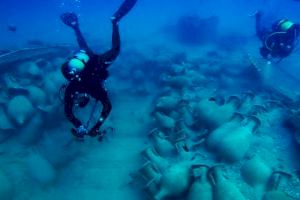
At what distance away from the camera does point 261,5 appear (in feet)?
125

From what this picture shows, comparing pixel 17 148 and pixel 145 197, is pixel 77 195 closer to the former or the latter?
pixel 145 197

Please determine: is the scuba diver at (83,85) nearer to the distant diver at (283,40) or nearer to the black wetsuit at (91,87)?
the black wetsuit at (91,87)

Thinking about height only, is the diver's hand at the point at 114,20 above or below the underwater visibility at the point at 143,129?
above

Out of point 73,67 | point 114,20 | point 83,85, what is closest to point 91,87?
point 83,85

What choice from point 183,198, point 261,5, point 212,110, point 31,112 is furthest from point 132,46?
point 261,5

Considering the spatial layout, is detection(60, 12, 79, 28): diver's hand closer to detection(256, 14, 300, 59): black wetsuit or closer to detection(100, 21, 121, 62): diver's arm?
detection(100, 21, 121, 62): diver's arm

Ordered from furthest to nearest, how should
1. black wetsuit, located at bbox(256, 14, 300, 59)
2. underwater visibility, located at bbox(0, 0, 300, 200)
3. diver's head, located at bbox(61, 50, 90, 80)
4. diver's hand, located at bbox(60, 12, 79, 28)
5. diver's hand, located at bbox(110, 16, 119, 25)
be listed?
diver's hand, located at bbox(60, 12, 79, 28) → black wetsuit, located at bbox(256, 14, 300, 59) → diver's hand, located at bbox(110, 16, 119, 25) → underwater visibility, located at bbox(0, 0, 300, 200) → diver's head, located at bbox(61, 50, 90, 80)

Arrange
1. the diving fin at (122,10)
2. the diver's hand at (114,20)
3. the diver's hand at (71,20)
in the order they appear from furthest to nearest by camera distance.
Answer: the diver's hand at (71,20), the diving fin at (122,10), the diver's hand at (114,20)

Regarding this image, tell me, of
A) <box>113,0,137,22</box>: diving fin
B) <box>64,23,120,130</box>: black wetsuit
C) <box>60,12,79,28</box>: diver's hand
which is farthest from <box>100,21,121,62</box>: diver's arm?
<box>60,12,79,28</box>: diver's hand

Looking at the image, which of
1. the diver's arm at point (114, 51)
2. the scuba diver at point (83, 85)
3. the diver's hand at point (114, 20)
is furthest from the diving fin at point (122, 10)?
the scuba diver at point (83, 85)

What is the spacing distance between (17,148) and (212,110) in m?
4.12

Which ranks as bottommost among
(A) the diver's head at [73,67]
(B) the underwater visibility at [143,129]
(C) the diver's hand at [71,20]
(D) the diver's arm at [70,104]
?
(B) the underwater visibility at [143,129]

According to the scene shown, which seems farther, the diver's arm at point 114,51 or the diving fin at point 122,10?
the diving fin at point 122,10

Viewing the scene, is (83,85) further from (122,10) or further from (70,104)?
(122,10)
